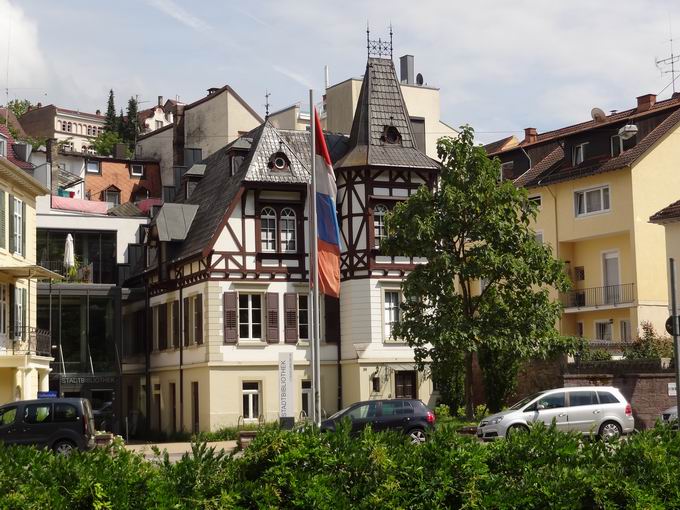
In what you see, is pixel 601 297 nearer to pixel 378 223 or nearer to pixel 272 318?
pixel 378 223

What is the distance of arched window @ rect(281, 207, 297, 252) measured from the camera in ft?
143

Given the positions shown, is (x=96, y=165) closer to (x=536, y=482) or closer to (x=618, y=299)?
(x=618, y=299)

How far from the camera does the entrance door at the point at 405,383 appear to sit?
142 feet

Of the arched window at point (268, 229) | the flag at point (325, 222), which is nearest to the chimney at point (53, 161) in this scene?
the arched window at point (268, 229)

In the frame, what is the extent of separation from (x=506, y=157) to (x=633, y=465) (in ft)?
153

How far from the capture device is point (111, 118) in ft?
438

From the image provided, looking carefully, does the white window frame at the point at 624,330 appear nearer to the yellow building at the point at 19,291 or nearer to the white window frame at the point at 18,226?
the yellow building at the point at 19,291

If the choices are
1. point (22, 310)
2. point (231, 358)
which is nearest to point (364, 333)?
point (231, 358)

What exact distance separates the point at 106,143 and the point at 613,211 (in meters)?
77.7

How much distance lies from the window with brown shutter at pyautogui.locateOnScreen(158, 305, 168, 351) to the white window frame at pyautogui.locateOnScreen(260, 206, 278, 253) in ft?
20.6

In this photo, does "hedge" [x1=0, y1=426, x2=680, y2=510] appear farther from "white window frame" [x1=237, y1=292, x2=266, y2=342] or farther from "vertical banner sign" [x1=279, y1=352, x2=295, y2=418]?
"white window frame" [x1=237, y1=292, x2=266, y2=342]

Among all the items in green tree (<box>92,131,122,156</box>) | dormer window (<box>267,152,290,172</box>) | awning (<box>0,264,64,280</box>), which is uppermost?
green tree (<box>92,131,122,156</box>)

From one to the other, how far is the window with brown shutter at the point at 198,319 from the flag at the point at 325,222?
13.8m

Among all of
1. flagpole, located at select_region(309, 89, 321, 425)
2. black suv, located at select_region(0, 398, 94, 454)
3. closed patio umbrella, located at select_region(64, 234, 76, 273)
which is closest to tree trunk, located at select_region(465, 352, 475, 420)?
flagpole, located at select_region(309, 89, 321, 425)
